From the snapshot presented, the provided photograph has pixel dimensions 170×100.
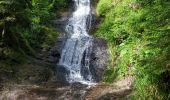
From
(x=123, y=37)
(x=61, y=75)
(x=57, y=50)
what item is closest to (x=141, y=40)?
(x=123, y=37)

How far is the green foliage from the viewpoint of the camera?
1017 centimetres

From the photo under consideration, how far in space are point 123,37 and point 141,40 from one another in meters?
3.27

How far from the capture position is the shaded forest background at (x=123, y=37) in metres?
10.5

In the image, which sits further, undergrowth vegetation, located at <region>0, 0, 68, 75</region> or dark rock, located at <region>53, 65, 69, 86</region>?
dark rock, located at <region>53, 65, 69, 86</region>

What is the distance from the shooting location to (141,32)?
18.9 m

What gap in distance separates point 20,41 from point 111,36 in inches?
242

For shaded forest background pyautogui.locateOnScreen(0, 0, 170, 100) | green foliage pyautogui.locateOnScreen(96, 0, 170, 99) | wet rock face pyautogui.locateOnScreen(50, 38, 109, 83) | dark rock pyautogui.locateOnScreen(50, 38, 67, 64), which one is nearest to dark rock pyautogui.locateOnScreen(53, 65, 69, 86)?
wet rock face pyautogui.locateOnScreen(50, 38, 109, 83)

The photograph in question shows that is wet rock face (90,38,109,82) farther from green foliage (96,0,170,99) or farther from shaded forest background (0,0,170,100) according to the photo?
green foliage (96,0,170,99)

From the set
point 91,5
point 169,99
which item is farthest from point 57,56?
point 169,99

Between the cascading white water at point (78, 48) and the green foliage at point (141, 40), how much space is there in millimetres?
1435

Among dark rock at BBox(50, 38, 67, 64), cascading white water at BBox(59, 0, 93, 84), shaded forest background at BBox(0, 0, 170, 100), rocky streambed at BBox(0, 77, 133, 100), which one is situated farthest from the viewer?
dark rock at BBox(50, 38, 67, 64)

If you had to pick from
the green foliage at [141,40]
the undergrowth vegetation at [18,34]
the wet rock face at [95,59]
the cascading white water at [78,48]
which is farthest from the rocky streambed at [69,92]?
the cascading white water at [78,48]

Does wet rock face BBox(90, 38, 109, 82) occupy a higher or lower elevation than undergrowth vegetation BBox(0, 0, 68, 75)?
lower

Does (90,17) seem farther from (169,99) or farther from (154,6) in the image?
(169,99)
